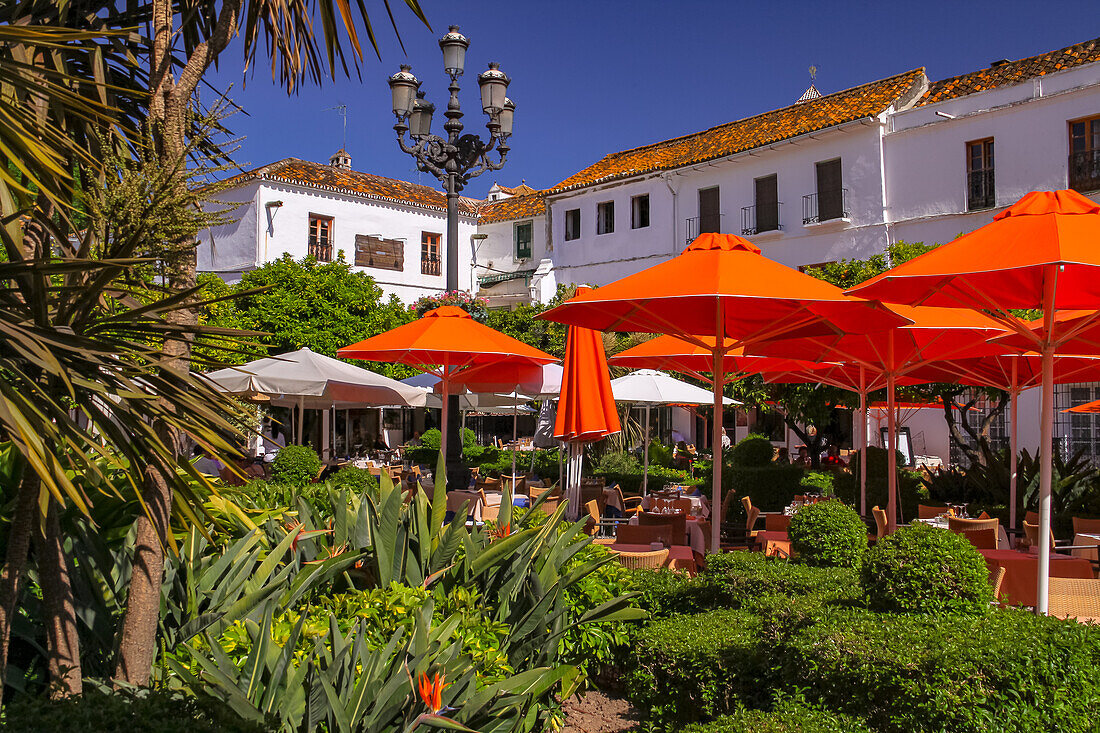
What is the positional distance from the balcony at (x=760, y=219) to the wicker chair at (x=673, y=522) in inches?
665

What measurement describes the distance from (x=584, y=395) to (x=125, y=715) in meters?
7.12

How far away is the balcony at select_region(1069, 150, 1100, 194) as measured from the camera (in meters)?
18.7

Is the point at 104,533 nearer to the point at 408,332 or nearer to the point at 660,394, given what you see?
the point at 408,332

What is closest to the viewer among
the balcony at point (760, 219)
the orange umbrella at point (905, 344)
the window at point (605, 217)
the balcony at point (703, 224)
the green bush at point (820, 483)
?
the orange umbrella at point (905, 344)

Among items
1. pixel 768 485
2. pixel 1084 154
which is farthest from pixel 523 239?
pixel 768 485

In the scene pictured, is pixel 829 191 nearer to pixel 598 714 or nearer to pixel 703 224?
pixel 703 224

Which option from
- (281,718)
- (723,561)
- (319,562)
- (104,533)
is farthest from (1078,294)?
(104,533)

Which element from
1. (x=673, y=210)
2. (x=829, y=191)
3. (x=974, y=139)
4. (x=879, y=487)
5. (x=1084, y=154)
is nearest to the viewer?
(x=879, y=487)

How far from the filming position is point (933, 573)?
3.98 meters

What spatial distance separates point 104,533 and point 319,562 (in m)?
1.07

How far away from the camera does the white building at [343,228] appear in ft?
94.2

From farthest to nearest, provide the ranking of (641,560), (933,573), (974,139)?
(974,139) → (641,560) → (933,573)

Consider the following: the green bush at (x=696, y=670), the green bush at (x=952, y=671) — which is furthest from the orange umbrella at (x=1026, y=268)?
the green bush at (x=696, y=670)

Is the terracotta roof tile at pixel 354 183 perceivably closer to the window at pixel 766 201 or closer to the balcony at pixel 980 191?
the window at pixel 766 201
